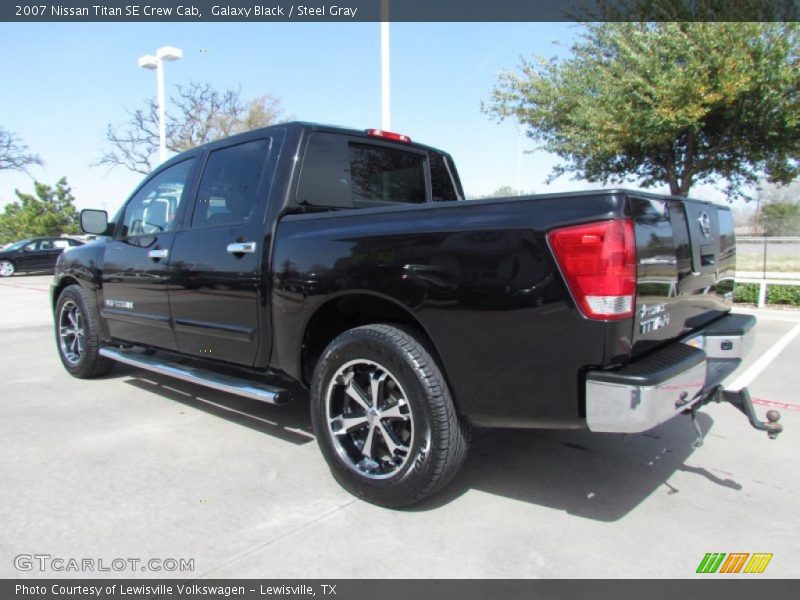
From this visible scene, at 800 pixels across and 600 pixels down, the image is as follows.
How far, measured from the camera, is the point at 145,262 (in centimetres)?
439

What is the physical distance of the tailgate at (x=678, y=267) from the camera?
2393 mm

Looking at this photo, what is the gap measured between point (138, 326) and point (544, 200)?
11.7 feet

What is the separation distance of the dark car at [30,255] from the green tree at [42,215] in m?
15.7

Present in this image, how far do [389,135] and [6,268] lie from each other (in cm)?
2325

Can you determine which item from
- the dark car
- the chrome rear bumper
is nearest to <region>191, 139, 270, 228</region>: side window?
the chrome rear bumper

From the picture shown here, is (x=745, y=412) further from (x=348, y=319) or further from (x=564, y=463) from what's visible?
(x=348, y=319)

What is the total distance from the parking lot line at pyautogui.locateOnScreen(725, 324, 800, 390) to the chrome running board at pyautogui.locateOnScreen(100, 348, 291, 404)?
3.92 metres

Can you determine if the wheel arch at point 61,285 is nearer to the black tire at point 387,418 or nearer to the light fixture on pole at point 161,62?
the black tire at point 387,418

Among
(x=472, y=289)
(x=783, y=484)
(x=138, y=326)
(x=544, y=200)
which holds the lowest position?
(x=783, y=484)

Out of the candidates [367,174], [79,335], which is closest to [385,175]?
[367,174]

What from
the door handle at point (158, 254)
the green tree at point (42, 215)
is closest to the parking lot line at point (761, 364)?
the door handle at point (158, 254)

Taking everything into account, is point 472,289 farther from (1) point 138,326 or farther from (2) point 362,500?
(1) point 138,326

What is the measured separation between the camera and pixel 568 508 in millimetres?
2916

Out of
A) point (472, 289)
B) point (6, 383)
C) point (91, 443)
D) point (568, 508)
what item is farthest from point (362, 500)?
point (6, 383)
